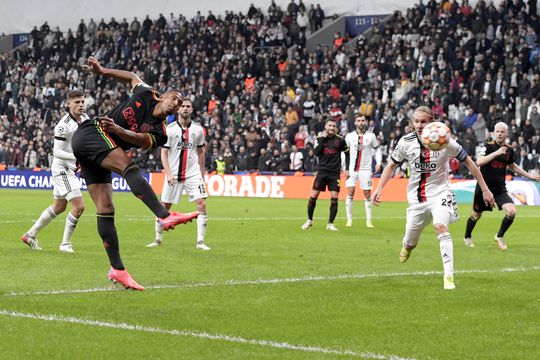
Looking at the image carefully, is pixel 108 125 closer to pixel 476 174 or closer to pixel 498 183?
pixel 476 174

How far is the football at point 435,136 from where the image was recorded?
1098 centimetres

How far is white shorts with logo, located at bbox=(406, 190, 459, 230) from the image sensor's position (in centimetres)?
1126

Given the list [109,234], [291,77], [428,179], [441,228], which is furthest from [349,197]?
[291,77]

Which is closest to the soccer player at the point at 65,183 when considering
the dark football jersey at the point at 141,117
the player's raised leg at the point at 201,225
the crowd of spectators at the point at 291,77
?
the player's raised leg at the point at 201,225

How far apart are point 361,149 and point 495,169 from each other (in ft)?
21.7

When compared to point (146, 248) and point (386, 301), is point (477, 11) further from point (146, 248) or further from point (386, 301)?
point (386, 301)

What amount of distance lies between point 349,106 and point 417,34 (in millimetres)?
4780

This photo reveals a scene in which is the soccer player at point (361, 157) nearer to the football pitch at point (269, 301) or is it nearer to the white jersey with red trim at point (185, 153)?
the football pitch at point (269, 301)

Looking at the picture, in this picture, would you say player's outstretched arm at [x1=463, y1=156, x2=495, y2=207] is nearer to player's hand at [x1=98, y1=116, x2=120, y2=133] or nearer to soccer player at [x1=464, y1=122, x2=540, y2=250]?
player's hand at [x1=98, y1=116, x2=120, y2=133]

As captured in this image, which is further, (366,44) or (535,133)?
(366,44)

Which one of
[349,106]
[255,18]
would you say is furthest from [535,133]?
[255,18]

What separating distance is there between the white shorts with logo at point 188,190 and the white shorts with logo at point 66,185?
143 centimetres

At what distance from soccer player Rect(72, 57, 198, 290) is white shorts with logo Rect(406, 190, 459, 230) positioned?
9.87ft

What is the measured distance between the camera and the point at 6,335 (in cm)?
772
